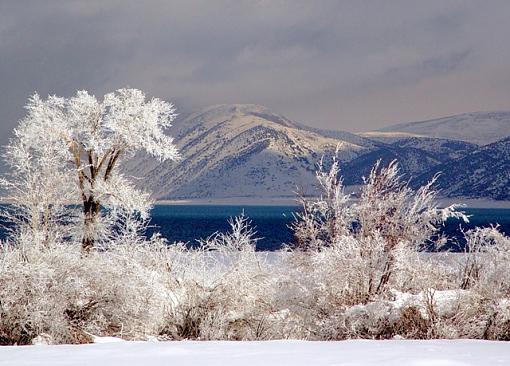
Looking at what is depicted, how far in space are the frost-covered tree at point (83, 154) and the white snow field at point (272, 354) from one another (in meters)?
15.9

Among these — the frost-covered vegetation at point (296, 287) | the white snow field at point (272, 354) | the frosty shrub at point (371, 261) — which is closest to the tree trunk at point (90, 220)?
the frost-covered vegetation at point (296, 287)

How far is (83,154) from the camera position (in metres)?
29.3

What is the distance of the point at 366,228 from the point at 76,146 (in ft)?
47.8

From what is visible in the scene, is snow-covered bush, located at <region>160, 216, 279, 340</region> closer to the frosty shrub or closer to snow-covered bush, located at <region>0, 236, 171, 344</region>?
snow-covered bush, located at <region>0, 236, 171, 344</region>

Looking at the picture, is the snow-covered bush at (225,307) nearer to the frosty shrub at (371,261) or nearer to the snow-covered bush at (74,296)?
the snow-covered bush at (74,296)

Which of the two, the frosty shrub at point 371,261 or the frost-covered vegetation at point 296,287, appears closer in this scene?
the frost-covered vegetation at point 296,287

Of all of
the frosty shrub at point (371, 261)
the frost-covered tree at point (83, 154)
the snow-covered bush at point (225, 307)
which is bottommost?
the snow-covered bush at point (225, 307)

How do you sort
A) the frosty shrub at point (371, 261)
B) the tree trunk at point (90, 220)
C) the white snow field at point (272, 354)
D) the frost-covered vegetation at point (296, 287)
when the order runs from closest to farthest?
the white snow field at point (272, 354), the frost-covered vegetation at point (296, 287), the frosty shrub at point (371, 261), the tree trunk at point (90, 220)

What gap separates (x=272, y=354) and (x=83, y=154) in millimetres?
20024

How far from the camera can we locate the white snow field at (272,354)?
10379mm

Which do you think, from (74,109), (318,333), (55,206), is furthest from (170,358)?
(74,109)

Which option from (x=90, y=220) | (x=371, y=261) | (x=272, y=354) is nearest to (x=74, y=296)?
(x=371, y=261)

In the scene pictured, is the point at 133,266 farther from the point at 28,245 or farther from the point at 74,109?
the point at 74,109

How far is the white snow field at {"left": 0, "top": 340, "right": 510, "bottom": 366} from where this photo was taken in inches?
409
